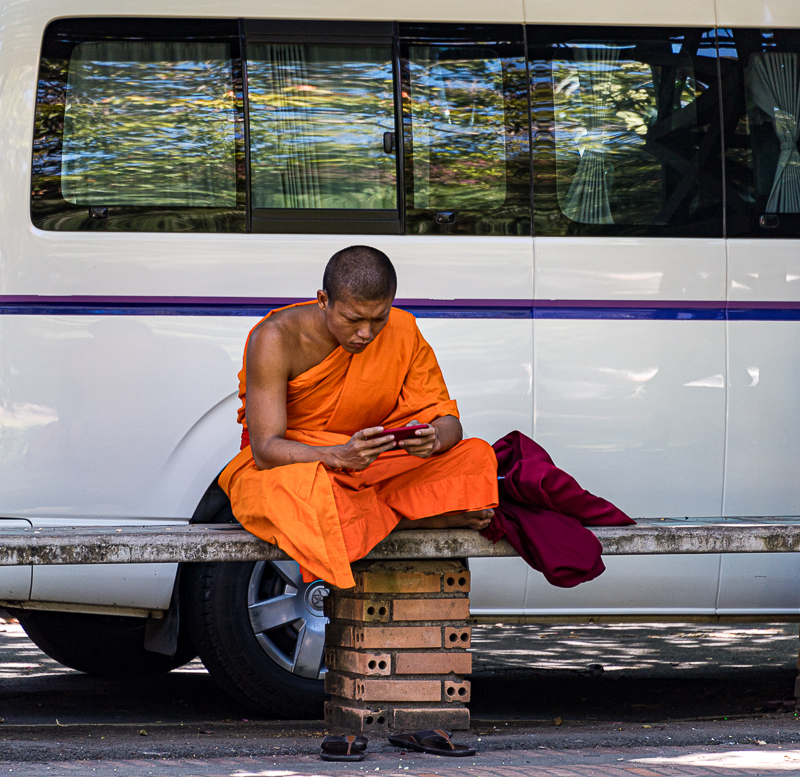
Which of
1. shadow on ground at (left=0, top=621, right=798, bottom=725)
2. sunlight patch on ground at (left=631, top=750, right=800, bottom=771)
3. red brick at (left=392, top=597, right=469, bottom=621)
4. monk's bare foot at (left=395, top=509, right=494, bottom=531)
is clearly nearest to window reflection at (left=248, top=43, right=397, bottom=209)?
monk's bare foot at (left=395, top=509, right=494, bottom=531)

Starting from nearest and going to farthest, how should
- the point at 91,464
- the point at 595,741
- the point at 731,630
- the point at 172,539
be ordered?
the point at 172,539 → the point at 595,741 → the point at 91,464 → the point at 731,630

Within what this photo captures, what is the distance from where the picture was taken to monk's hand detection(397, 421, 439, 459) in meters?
3.85

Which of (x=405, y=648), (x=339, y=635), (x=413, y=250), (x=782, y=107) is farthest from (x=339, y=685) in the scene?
(x=782, y=107)

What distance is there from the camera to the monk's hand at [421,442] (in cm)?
385

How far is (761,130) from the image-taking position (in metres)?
4.94

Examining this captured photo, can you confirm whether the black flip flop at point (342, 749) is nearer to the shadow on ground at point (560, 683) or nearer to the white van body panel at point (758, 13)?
the shadow on ground at point (560, 683)

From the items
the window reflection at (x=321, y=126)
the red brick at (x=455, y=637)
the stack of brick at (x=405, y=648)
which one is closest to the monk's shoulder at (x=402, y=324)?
the window reflection at (x=321, y=126)

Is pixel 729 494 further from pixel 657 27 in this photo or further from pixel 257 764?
pixel 257 764

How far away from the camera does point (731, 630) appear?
27.6 ft

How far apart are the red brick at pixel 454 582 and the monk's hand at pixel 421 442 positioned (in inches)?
19.2

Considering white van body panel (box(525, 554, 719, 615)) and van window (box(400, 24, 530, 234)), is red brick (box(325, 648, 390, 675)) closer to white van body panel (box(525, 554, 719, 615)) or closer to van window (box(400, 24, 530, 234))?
white van body panel (box(525, 554, 719, 615))

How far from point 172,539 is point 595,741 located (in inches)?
62.8

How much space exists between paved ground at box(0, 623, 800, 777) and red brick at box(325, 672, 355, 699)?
0.60ft

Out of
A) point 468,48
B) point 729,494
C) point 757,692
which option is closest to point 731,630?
point 757,692
